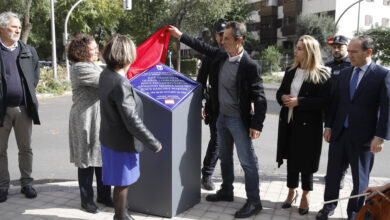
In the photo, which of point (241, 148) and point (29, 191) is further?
point (29, 191)

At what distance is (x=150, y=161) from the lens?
11.5ft

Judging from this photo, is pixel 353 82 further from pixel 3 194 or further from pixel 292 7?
pixel 292 7

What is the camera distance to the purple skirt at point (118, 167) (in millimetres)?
2937

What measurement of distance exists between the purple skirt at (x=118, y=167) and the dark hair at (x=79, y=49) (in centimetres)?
103

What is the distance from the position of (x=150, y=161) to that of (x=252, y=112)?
1.17 m

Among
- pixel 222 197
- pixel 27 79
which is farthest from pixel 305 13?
pixel 27 79

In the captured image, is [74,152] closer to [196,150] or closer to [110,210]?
[110,210]

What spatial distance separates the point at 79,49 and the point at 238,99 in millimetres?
1655

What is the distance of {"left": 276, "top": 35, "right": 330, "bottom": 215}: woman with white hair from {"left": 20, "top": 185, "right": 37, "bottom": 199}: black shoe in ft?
9.24

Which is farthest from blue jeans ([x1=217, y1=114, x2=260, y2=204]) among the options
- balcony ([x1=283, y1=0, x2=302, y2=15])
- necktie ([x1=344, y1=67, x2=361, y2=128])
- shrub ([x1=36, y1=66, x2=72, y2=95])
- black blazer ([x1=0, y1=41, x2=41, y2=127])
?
balcony ([x1=283, y1=0, x2=302, y2=15])

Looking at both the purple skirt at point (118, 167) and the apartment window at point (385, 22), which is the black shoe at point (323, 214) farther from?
the apartment window at point (385, 22)

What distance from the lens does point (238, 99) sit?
352 cm

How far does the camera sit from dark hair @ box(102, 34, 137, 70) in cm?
282

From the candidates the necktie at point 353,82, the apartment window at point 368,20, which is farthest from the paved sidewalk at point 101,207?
the apartment window at point 368,20
